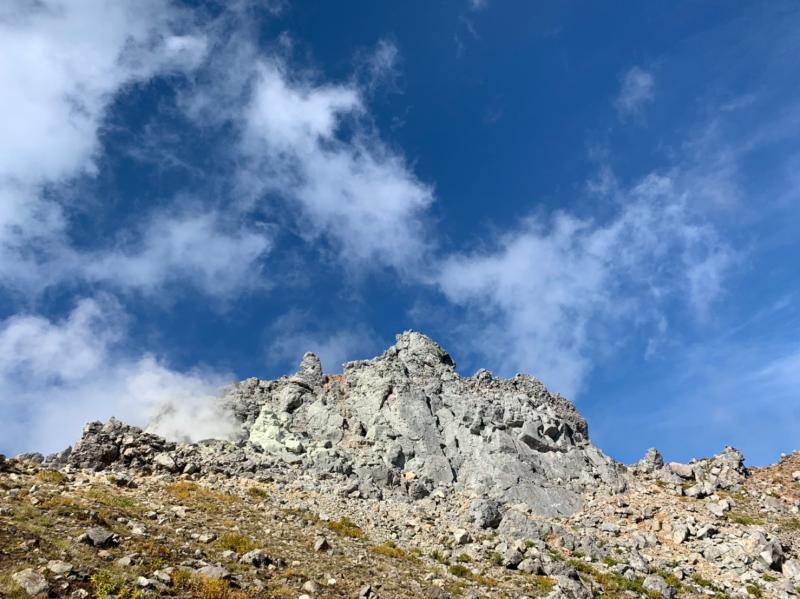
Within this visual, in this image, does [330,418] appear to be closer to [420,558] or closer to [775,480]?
[420,558]

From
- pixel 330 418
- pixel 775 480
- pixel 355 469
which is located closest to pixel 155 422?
pixel 330 418

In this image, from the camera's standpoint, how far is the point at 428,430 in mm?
52000

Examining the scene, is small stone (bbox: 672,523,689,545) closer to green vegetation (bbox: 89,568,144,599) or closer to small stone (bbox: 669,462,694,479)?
small stone (bbox: 669,462,694,479)

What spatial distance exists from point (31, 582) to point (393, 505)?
91.9ft

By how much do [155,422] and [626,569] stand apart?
43.9 meters

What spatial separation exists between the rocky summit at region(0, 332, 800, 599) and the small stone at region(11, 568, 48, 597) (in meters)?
0.06

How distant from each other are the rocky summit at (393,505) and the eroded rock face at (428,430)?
18cm

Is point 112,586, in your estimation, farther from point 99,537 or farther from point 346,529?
point 346,529

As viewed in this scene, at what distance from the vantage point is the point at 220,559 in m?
24.2

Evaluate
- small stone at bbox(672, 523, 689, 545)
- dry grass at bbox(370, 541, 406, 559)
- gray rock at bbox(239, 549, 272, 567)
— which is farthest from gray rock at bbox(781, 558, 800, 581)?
gray rock at bbox(239, 549, 272, 567)

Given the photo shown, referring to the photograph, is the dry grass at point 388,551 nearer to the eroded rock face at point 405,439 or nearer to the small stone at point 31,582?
the eroded rock face at point 405,439

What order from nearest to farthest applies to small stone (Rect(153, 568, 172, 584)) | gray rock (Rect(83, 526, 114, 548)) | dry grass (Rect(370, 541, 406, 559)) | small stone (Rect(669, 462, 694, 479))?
1. small stone (Rect(153, 568, 172, 584))
2. gray rock (Rect(83, 526, 114, 548))
3. dry grass (Rect(370, 541, 406, 559))
4. small stone (Rect(669, 462, 694, 479))

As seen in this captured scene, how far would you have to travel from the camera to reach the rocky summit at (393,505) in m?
23.2

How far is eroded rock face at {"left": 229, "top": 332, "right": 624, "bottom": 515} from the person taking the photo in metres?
47.2
